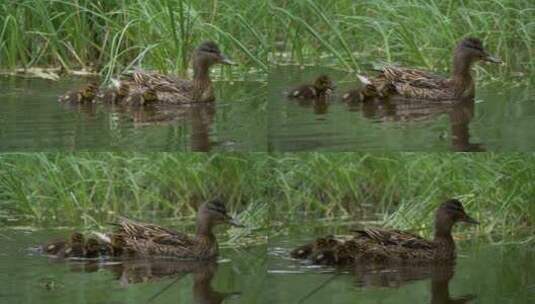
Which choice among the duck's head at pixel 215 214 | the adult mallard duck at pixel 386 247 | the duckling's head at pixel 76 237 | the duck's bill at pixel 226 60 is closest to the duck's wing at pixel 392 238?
the adult mallard duck at pixel 386 247

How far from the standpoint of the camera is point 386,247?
416 cm

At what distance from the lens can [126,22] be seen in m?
3.91

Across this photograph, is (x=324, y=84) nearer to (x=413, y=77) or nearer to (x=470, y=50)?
(x=413, y=77)

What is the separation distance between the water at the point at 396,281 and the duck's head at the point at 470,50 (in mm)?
863

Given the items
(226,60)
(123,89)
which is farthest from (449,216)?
(123,89)

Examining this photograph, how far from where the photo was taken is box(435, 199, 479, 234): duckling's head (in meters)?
4.21

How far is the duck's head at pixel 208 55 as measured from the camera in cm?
384

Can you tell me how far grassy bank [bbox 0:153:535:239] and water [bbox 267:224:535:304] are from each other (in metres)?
0.13

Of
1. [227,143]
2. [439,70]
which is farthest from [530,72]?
[227,143]

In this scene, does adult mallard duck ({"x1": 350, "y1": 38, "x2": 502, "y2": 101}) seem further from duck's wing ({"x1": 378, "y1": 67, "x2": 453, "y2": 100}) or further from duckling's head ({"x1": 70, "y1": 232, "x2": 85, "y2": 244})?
duckling's head ({"x1": 70, "y1": 232, "x2": 85, "y2": 244})

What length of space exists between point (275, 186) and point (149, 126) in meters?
0.57

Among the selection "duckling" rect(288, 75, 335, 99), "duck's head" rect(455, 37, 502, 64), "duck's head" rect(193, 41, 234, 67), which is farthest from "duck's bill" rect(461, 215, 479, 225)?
"duck's head" rect(193, 41, 234, 67)

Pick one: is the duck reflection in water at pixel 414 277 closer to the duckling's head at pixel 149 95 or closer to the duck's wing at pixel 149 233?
the duck's wing at pixel 149 233

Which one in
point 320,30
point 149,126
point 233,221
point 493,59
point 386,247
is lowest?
point 386,247
